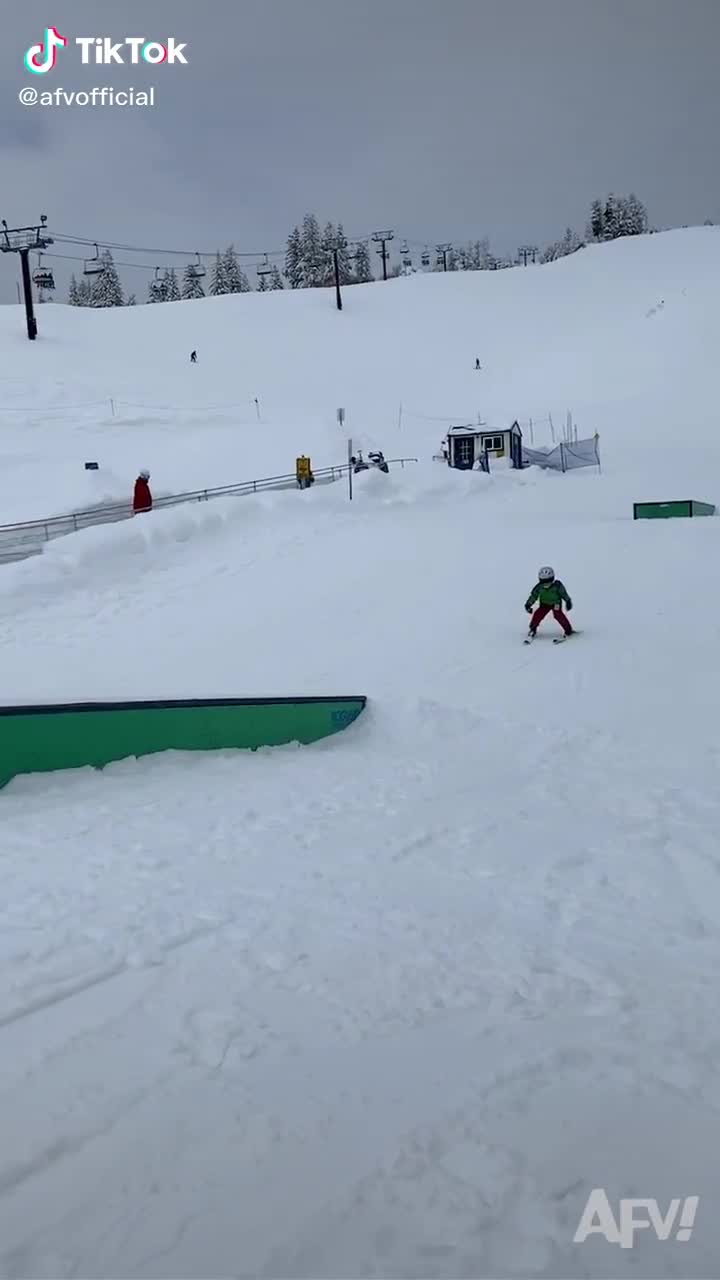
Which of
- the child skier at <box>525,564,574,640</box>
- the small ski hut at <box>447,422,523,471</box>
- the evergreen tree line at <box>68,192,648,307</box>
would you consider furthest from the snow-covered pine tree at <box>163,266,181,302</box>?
the child skier at <box>525,564,574,640</box>

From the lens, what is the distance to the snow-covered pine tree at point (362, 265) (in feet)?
374

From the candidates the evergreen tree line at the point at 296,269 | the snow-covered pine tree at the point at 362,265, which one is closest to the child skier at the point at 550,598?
the evergreen tree line at the point at 296,269

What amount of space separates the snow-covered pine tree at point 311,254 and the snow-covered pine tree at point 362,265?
17.1 m

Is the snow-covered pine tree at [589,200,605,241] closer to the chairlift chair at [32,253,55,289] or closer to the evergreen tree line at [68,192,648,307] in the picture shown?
the evergreen tree line at [68,192,648,307]

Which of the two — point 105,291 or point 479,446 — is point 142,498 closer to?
point 479,446

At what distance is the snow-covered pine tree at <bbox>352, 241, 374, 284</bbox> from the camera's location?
11394cm

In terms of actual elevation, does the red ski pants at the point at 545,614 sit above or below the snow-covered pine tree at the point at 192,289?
below

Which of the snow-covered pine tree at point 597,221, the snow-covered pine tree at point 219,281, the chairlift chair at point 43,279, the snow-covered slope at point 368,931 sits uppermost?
the snow-covered pine tree at point 597,221

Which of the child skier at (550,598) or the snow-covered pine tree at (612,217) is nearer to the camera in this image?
the child skier at (550,598)

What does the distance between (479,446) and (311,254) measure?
236 ft

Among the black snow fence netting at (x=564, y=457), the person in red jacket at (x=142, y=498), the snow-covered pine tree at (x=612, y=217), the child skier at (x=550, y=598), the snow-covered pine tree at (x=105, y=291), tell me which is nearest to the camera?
the child skier at (x=550, y=598)

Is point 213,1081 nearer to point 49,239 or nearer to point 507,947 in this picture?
point 507,947

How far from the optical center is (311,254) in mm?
94188

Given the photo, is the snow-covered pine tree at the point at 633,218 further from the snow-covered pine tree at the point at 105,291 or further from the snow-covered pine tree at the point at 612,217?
the snow-covered pine tree at the point at 105,291
